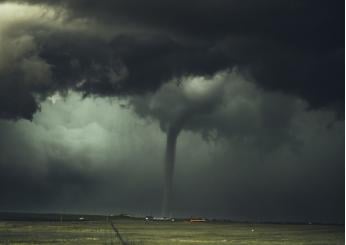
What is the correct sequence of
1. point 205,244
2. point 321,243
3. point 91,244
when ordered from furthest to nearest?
1. point 321,243
2. point 205,244
3. point 91,244

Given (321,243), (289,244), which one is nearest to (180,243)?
(289,244)

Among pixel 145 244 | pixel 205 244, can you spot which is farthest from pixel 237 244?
pixel 145 244

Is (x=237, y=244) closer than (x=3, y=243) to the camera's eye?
No

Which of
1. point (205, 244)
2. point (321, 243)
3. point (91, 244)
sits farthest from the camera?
point (321, 243)

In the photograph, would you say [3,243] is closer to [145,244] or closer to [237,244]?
[145,244]

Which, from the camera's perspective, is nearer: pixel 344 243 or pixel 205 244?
pixel 205 244

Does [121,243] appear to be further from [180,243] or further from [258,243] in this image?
[258,243]

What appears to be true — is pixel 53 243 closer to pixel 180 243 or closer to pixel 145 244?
pixel 145 244
